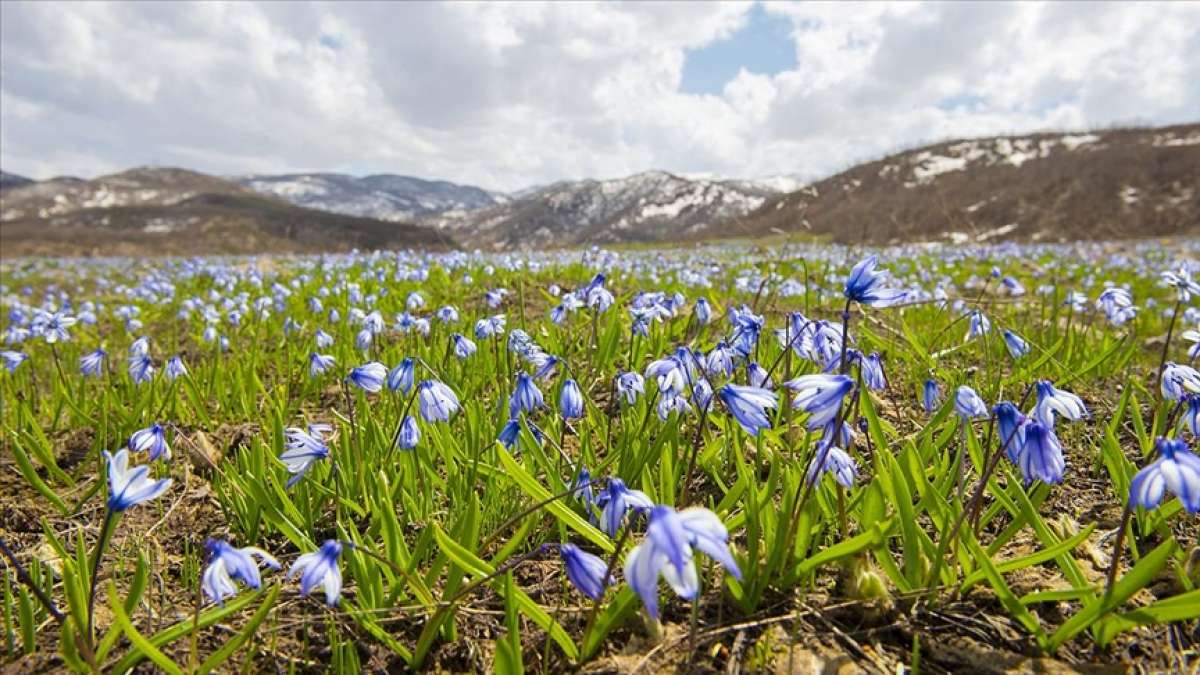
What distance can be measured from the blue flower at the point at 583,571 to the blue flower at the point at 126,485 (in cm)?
98

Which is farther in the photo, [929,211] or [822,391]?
[929,211]

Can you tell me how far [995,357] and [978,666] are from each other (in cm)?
374

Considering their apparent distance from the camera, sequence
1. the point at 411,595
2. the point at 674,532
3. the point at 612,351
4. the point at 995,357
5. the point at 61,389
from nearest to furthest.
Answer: the point at 674,532 < the point at 411,595 < the point at 61,389 < the point at 612,351 < the point at 995,357

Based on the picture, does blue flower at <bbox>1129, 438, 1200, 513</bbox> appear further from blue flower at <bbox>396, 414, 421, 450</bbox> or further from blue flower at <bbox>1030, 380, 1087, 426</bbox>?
blue flower at <bbox>396, 414, 421, 450</bbox>

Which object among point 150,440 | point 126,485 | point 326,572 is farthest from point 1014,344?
point 150,440

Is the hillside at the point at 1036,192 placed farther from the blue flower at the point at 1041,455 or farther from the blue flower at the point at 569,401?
the blue flower at the point at 1041,455

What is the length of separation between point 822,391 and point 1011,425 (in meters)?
0.62

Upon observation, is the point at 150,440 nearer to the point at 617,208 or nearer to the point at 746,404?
the point at 746,404

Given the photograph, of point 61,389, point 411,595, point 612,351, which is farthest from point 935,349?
point 61,389

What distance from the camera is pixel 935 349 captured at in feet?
15.8

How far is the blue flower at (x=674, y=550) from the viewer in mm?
1172

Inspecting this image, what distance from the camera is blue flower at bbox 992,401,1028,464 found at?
174cm

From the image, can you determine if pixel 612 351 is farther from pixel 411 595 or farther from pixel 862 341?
pixel 411 595

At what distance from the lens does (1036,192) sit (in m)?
46.8
